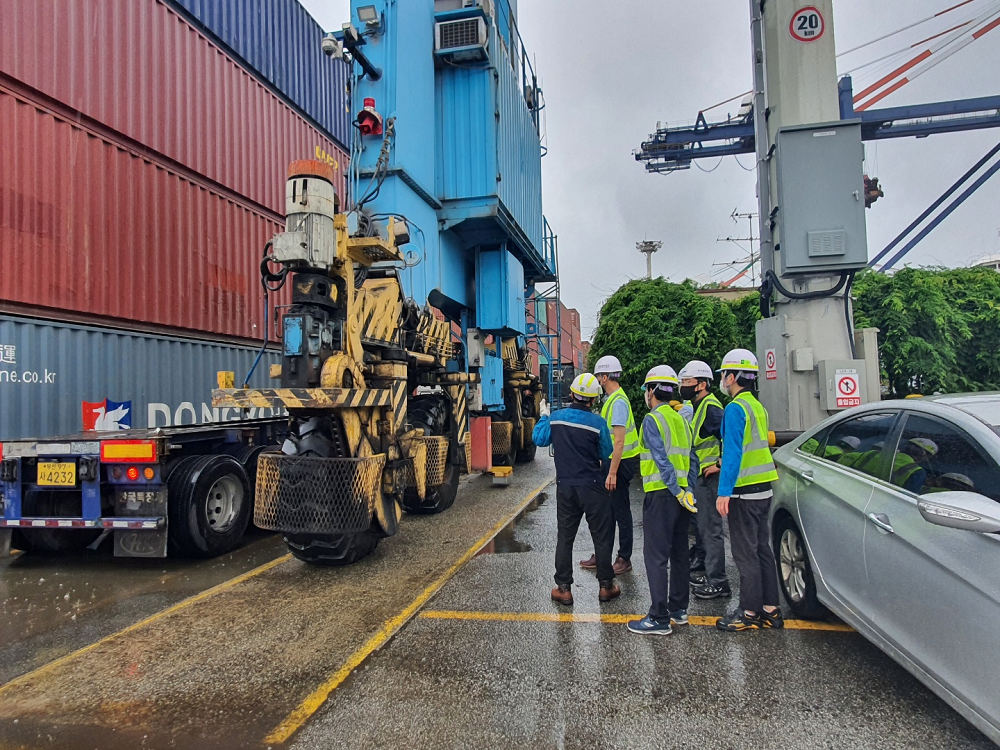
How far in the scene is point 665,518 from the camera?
3846 millimetres

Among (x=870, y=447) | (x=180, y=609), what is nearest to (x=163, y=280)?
(x=180, y=609)

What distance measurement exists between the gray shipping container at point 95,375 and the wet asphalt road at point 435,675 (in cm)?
224

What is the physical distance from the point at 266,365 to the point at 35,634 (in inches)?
294

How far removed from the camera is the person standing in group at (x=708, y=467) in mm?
4465

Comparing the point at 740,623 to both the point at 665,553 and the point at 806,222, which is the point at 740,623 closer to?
the point at 665,553

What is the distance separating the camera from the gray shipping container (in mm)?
6297

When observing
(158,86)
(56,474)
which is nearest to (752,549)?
(56,474)

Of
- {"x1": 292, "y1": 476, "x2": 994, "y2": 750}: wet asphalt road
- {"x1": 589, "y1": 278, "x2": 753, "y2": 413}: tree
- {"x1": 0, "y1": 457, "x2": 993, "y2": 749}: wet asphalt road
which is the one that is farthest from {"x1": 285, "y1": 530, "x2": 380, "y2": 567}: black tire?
{"x1": 589, "y1": 278, "x2": 753, "y2": 413}: tree

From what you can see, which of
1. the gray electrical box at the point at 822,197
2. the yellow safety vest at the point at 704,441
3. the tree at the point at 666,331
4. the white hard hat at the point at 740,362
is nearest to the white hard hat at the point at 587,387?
the yellow safety vest at the point at 704,441

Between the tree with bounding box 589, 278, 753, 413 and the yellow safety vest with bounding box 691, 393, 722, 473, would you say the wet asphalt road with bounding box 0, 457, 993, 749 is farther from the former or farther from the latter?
the tree with bounding box 589, 278, 753, 413

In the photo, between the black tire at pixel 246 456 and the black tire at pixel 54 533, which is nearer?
the black tire at pixel 54 533

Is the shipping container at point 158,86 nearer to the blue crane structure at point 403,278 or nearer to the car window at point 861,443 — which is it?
the blue crane structure at point 403,278

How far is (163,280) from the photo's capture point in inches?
328

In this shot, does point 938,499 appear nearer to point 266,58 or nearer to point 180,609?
point 180,609
